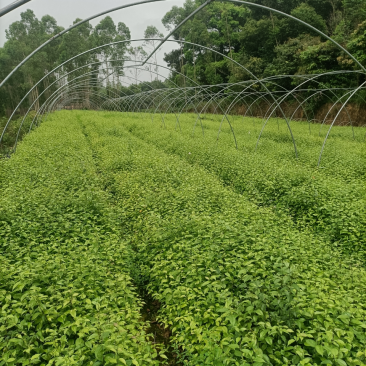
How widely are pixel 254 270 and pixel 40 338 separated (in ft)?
8.78

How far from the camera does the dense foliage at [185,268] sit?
3.01m

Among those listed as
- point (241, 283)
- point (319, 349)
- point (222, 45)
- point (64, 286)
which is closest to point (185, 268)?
point (241, 283)

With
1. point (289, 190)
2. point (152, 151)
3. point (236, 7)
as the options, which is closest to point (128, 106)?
point (236, 7)

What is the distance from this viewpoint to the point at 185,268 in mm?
4363

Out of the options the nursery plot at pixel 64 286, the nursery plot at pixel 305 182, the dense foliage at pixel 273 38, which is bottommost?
the nursery plot at pixel 305 182

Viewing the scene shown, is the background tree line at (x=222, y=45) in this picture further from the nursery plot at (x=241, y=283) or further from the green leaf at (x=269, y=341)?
the green leaf at (x=269, y=341)

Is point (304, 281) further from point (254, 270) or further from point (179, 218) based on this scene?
point (179, 218)

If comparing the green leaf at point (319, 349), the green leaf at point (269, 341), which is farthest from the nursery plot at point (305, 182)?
the green leaf at point (269, 341)

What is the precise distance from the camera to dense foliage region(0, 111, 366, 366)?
118 inches

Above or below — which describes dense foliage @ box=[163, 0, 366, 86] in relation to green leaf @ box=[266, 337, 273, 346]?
above

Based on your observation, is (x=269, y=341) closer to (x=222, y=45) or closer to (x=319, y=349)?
(x=319, y=349)

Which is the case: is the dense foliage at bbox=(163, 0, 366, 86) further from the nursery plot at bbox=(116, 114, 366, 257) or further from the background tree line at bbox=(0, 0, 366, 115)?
the nursery plot at bbox=(116, 114, 366, 257)

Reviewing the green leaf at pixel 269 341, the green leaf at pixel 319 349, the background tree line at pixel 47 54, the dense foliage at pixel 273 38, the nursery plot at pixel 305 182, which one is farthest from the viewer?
the background tree line at pixel 47 54

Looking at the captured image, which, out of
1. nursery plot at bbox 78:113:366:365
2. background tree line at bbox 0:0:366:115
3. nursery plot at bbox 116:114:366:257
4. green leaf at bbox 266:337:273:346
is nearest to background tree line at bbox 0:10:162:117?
background tree line at bbox 0:0:366:115
